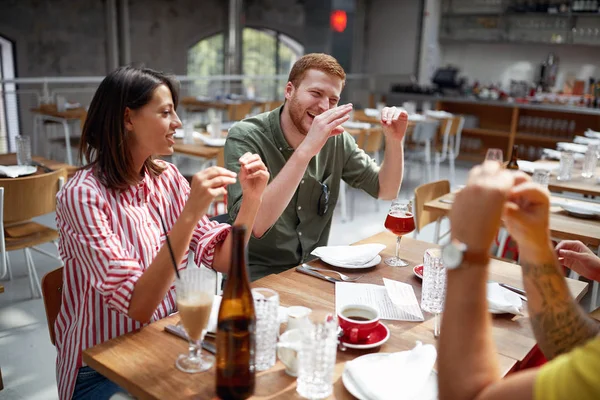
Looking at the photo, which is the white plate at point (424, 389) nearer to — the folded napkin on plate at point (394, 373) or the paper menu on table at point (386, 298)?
the folded napkin on plate at point (394, 373)

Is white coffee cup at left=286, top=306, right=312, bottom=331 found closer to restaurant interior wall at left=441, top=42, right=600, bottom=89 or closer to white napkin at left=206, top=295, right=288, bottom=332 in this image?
white napkin at left=206, top=295, right=288, bottom=332

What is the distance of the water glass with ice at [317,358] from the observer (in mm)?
1015

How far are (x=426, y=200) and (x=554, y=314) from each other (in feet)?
6.05

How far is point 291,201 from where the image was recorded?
2.16 m

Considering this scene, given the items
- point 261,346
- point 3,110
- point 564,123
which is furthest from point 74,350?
point 564,123

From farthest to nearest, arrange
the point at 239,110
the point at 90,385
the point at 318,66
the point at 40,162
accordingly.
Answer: the point at 239,110, the point at 40,162, the point at 318,66, the point at 90,385

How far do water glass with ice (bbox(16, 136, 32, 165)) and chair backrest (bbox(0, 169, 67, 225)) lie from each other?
22.8 inches

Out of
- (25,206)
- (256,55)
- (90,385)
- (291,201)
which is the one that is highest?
(256,55)

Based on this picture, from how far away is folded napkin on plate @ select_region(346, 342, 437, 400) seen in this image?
104 cm

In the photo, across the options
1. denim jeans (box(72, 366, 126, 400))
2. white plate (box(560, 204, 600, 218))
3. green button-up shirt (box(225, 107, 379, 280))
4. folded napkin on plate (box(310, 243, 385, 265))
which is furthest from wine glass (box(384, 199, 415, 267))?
white plate (box(560, 204, 600, 218))

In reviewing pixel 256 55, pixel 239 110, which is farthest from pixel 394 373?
pixel 256 55

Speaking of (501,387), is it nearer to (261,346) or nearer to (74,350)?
(261,346)

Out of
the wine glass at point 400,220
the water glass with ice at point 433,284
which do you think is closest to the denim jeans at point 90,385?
the water glass with ice at point 433,284

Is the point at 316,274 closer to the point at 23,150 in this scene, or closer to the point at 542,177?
the point at 542,177
